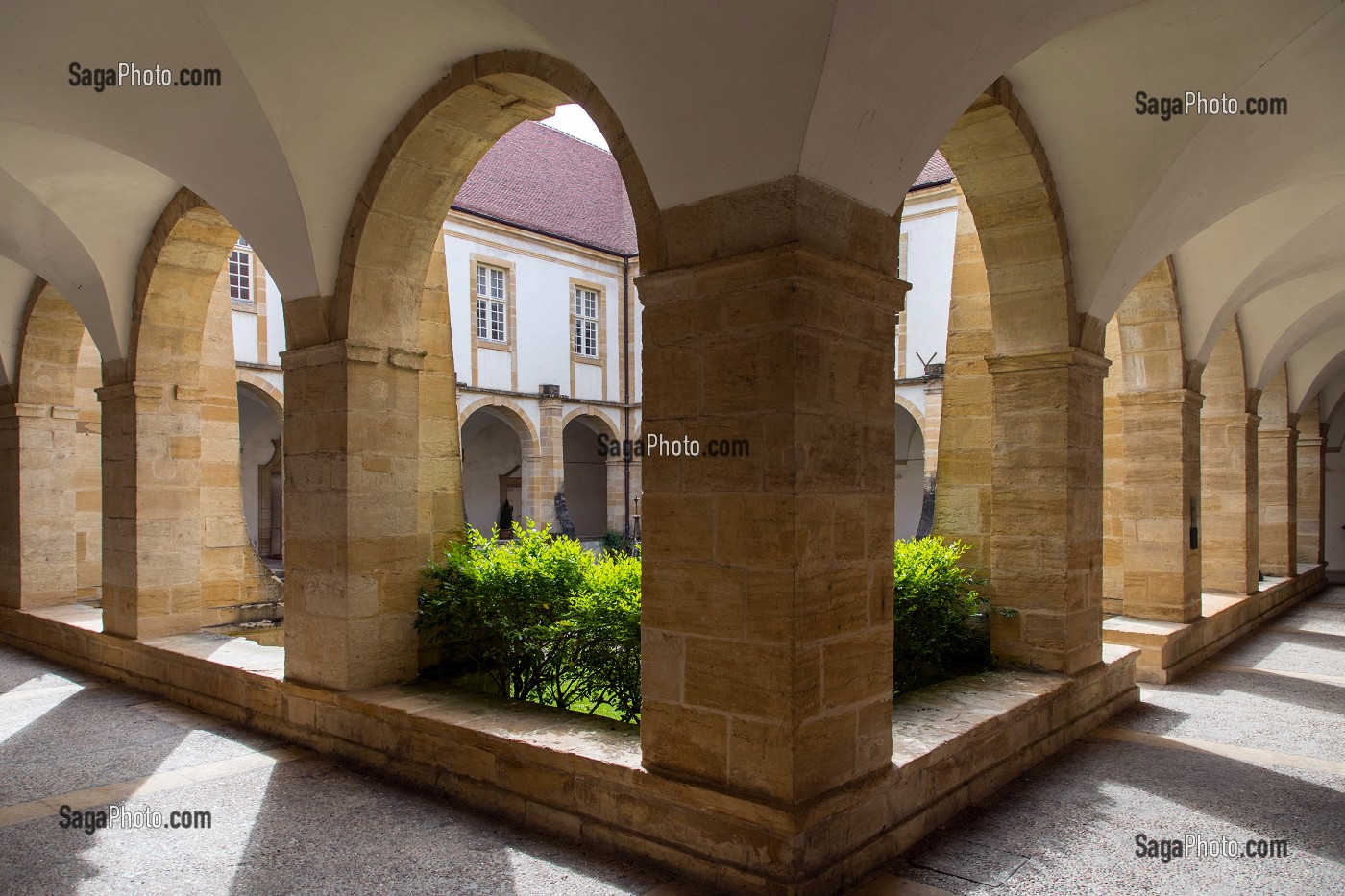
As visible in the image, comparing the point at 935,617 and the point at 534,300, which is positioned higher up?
the point at 534,300

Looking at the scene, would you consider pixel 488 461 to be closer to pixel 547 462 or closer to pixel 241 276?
pixel 547 462

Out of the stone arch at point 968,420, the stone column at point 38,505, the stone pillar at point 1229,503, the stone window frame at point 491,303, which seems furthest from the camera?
the stone window frame at point 491,303

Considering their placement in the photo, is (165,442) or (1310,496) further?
(1310,496)

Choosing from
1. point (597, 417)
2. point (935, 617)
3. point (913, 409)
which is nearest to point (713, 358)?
point (935, 617)

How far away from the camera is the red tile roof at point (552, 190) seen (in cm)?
1717

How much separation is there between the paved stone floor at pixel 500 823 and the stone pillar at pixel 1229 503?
3.55m

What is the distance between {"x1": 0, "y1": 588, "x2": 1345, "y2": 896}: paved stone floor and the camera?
10.0ft

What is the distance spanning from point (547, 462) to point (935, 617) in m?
13.8

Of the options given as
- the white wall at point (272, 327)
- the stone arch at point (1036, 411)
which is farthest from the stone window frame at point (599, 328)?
the stone arch at point (1036, 411)

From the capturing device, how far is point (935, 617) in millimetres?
4699

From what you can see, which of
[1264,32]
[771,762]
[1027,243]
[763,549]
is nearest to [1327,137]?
[1264,32]

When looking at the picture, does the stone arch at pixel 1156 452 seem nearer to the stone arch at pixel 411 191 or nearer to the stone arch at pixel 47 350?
the stone arch at pixel 411 191

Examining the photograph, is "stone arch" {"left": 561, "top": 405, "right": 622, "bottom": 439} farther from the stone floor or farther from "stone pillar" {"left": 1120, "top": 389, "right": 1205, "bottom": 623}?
the stone floor

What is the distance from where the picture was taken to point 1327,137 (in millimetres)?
4555
